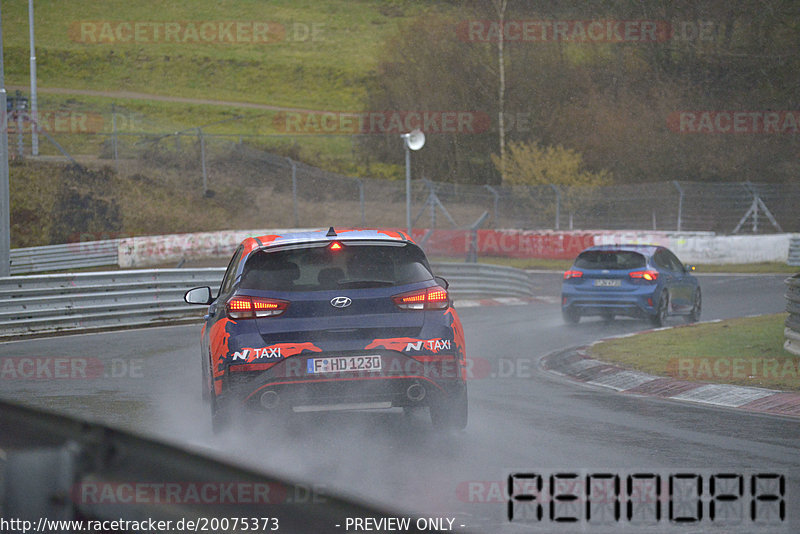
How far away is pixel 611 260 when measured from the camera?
18828 mm

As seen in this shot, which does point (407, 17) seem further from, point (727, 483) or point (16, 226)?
point (727, 483)

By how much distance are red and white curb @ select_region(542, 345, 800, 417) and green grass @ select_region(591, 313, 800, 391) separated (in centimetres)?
26

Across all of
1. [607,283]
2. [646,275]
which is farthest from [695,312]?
[607,283]

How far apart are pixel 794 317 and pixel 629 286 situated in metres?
6.09

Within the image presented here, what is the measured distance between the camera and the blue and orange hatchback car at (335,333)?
748 cm

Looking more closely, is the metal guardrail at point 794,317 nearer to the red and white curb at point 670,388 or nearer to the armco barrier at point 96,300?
the red and white curb at point 670,388

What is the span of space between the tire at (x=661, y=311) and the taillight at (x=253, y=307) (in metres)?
12.1

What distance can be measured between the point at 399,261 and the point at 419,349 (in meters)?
0.69

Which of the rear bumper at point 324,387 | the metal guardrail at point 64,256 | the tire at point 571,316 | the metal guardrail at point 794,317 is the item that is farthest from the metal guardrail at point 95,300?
the metal guardrail at point 64,256

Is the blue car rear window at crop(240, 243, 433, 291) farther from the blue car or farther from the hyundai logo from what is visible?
the blue car

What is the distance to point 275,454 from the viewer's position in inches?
295

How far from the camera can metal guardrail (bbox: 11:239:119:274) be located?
33.6 m

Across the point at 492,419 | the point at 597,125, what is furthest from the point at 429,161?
the point at 492,419

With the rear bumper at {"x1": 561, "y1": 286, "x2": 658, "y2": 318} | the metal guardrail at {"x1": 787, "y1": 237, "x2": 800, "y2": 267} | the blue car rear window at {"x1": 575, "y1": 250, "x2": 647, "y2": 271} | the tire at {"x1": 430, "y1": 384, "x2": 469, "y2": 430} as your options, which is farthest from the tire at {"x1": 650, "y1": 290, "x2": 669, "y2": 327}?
the metal guardrail at {"x1": 787, "y1": 237, "x2": 800, "y2": 267}
